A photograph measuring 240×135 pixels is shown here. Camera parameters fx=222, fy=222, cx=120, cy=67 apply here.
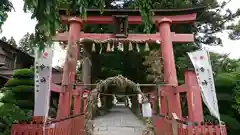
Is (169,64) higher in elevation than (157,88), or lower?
higher

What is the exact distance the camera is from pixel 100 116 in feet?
50.8

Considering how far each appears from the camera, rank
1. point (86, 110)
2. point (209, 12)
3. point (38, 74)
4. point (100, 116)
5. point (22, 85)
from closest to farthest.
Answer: point (38, 74)
point (86, 110)
point (22, 85)
point (209, 12)
point (100, 116)

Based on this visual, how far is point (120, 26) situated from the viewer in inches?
345

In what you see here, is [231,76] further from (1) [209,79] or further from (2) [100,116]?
(2) [100,116]

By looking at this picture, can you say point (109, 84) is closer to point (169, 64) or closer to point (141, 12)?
point (169, 64)

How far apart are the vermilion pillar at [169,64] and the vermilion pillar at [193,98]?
71.3 inches

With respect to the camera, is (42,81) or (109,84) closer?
(42,81)

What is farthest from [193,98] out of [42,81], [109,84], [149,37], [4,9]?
[4,9]

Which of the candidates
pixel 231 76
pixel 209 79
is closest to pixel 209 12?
pixel 231 76

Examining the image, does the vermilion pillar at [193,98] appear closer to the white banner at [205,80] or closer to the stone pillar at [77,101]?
the white banner at [205,80]

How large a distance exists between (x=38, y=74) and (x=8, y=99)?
15.0 feet

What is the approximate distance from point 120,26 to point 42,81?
14.1 ft

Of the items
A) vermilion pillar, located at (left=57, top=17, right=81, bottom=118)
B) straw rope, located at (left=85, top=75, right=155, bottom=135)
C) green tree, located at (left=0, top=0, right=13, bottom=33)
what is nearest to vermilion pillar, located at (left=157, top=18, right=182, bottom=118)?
straw rope, located at (left=85, top=75, right=155, bottom=135)

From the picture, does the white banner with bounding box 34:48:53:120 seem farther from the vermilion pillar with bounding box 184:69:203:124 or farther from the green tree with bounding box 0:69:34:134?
the green tree with bounding box 0:69:34:134
